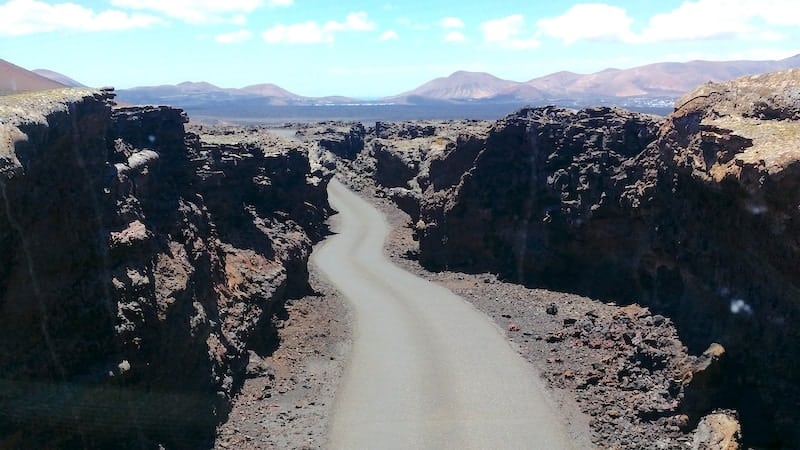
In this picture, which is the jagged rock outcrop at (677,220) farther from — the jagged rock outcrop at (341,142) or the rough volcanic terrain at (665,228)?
the jagged rock outcrop at (341,142)

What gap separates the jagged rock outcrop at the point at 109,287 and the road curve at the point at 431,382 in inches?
210

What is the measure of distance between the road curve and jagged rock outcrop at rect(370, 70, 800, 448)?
21.0ft

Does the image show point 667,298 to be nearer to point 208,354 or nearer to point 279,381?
point 279,381

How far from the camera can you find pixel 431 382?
27203 mm

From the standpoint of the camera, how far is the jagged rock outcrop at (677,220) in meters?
21.8

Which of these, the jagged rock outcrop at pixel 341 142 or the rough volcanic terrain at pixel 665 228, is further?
the jagged rock outcrop at pixel 341 142

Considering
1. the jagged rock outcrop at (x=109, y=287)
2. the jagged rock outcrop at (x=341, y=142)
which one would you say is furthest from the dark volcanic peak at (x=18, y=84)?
the jagged rock outcrop at (x=341, y=142)

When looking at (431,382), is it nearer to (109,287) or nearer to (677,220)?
(109,287)

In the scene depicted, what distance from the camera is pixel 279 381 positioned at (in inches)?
1100

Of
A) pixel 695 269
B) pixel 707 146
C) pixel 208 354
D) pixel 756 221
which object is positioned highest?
pixel 707 146

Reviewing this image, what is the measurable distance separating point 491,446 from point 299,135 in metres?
89.4

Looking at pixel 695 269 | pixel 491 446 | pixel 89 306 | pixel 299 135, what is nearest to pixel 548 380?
pixel 491 446

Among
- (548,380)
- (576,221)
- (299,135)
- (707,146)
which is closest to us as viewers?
(707,146)

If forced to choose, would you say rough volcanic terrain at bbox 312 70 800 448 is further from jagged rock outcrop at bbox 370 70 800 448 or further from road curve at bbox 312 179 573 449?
road curve at bbox 312 179 573 449
